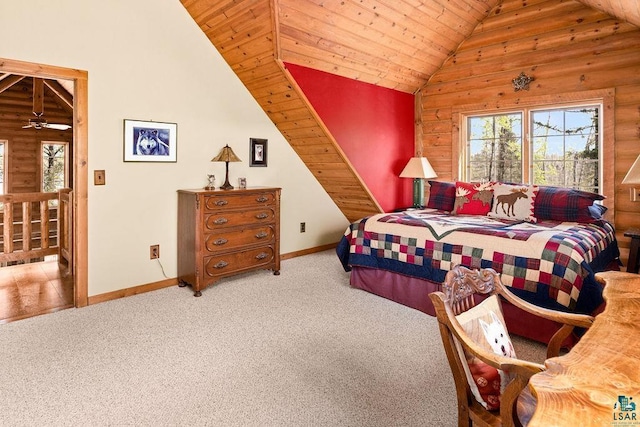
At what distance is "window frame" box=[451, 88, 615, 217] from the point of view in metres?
3.87

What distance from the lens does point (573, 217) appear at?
318 centimetres

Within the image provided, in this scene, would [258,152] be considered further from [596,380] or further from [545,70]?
[596,380]

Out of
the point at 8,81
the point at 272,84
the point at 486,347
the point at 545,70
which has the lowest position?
the point at 486,347

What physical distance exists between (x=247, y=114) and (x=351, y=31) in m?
1.41

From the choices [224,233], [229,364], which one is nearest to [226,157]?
[224,233]

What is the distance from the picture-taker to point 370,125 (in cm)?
470

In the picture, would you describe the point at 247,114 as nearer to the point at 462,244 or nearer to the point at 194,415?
the point at 462,244

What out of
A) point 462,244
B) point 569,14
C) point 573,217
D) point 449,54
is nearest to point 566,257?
point 462,244

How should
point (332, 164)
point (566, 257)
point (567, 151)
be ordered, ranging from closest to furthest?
point (566, 257)
point (567, 151)
point (332, 164)

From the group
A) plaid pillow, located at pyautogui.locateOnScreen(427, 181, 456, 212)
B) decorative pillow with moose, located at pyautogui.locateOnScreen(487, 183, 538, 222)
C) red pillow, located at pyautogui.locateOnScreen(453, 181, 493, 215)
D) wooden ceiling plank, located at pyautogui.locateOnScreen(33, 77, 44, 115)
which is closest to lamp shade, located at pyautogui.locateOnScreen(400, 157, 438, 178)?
plaid pillow, located at pyautogui.locateOnScreen(427, 181, 456, 212)

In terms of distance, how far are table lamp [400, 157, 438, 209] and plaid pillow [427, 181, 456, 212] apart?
2.42 feet

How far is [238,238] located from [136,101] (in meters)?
1.53

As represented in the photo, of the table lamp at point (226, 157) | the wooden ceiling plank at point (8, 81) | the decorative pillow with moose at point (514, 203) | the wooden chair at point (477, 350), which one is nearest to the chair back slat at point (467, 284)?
the wooden chair at point (477, 350)

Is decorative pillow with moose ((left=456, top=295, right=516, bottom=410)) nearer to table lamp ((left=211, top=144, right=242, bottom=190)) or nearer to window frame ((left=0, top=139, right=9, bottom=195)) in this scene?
table lamp ((left=211, top=144, right=242, bottom=190))
